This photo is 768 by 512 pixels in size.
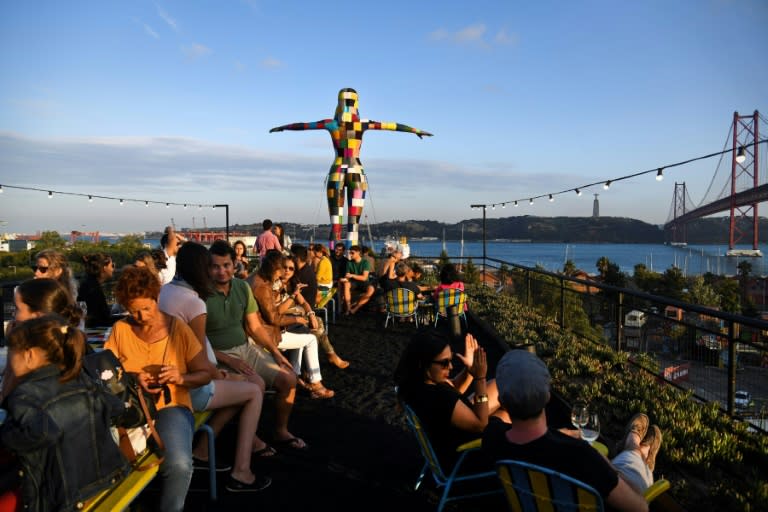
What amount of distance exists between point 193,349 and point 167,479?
0.64m

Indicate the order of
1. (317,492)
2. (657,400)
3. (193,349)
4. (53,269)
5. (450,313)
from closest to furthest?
(193,349), (317,492), (53,269), (657,400), (450,313)

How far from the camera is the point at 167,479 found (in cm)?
253

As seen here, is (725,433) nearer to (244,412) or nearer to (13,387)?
(244,412)

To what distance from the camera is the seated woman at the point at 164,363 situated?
255 centimetres

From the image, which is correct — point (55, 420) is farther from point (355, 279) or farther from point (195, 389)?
point (355, 279)

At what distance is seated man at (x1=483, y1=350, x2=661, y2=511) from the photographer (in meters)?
1.79

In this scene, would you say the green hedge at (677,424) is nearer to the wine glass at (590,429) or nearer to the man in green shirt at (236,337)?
the wine glass at (590,429)

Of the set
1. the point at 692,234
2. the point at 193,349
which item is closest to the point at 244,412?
the point at 193,349

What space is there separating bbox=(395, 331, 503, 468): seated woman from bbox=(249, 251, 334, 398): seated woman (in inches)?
77.6

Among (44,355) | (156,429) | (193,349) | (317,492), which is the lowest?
(317,492)

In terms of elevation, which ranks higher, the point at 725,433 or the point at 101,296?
the point at 101,296

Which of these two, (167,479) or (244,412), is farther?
(244,412)

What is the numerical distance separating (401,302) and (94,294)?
176 inches

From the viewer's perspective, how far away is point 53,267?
4051 millimetres
